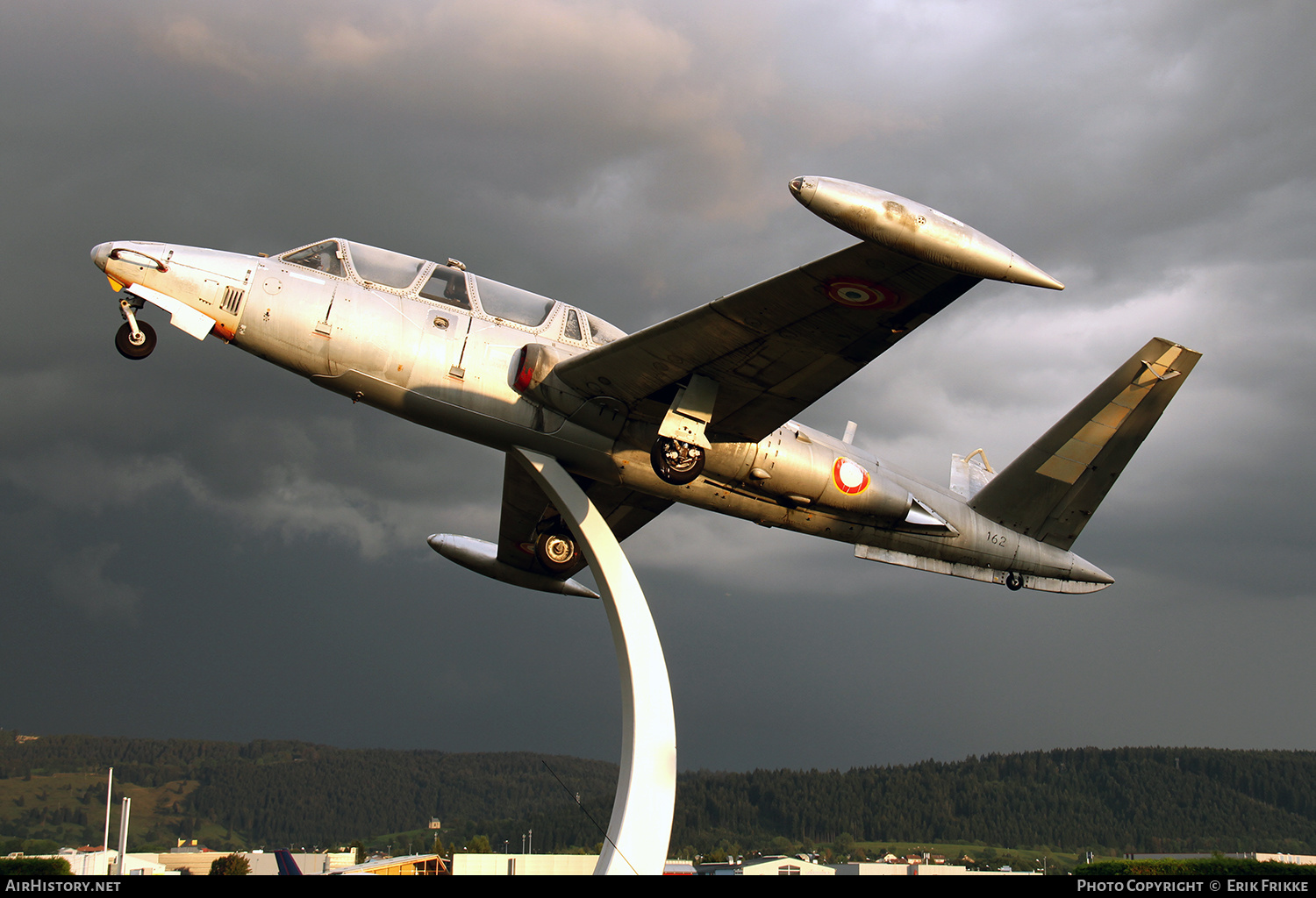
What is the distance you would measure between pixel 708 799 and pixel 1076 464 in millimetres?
66693

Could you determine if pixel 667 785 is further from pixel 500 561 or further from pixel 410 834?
pixel 410 834

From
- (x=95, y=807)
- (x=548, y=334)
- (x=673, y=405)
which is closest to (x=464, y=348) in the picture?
(x=548, y=334)

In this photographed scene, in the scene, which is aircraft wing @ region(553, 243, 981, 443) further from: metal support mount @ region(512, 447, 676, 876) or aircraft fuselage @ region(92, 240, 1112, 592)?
metal support mount @ region(512, 447, 676, 876)

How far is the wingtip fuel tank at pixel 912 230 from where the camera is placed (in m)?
10.9

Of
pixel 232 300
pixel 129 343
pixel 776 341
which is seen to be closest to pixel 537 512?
pixel 232 300

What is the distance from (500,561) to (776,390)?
9.76 metres

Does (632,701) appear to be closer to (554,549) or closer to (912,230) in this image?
(554,549)

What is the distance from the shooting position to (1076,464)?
21.3 metres

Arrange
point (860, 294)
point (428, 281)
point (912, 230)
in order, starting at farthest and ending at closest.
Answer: point (428, 281)
point (860, 294)
point (912, 230)

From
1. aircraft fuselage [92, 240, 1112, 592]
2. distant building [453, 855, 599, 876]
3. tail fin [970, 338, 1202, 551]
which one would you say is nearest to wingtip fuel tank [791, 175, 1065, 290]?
aircraft fuselage [92, 240, 1112, 592]

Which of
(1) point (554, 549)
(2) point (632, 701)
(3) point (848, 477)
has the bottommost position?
(2) point (632, 701)

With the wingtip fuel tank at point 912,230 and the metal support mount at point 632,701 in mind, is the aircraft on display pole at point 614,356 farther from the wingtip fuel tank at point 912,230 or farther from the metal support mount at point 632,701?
the metal support mount at point 632,701

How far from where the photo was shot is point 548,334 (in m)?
16.9

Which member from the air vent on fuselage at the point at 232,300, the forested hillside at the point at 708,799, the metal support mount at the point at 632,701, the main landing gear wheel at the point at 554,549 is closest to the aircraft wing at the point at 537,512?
the main landing gear wheel at the point at 554,549
